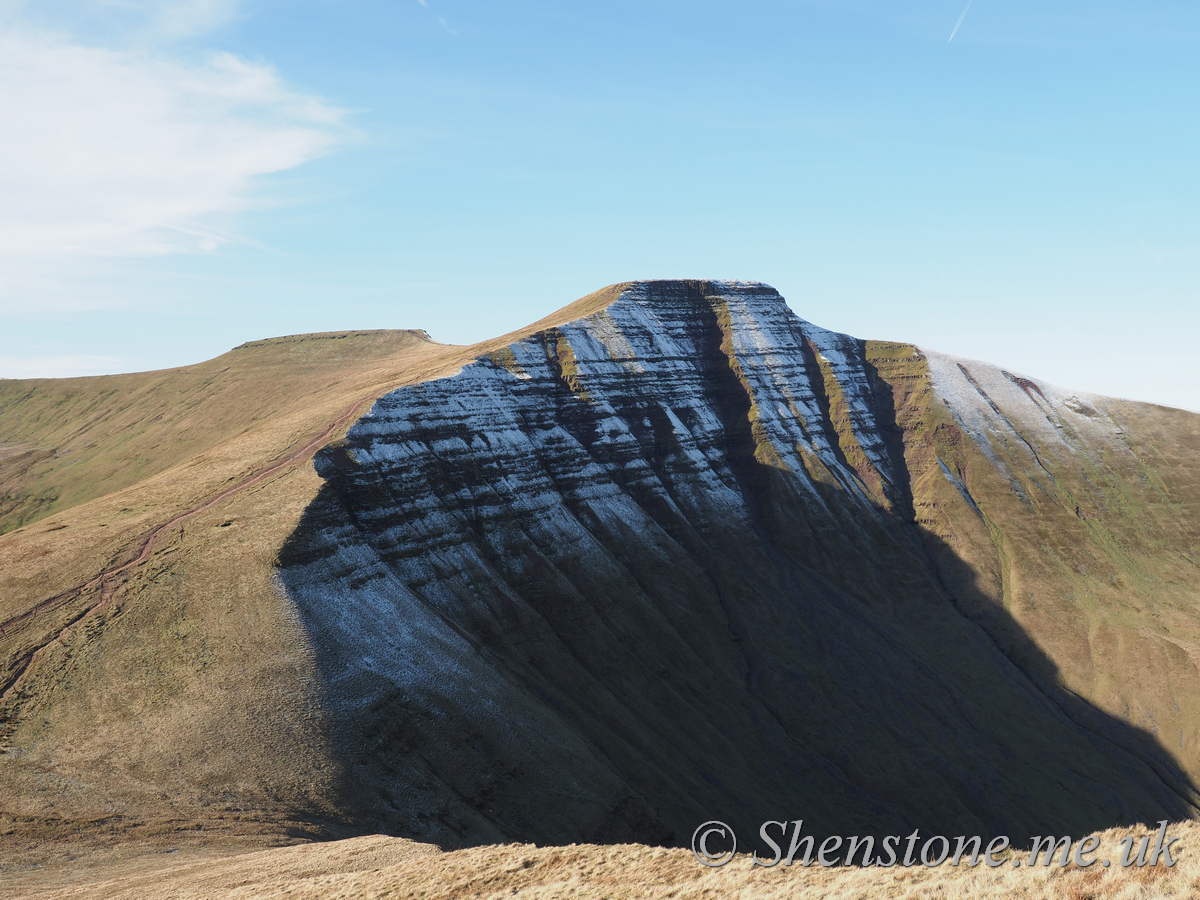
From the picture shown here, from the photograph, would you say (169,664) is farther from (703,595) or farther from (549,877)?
(703,595)

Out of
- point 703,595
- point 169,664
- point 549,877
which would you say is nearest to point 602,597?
point 703,595

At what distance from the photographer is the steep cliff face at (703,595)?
5922cm

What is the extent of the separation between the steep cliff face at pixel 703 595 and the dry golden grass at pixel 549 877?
1236 cm

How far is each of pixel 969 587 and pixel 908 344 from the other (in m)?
57.3

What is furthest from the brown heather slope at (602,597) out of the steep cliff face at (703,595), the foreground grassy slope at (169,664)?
the steep cliff face at (703,595)

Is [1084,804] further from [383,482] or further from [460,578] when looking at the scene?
[383,482]

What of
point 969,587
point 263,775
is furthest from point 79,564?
point 969,587

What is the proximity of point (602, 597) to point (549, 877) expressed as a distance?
193ft

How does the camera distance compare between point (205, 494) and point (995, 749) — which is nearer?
point (205, 494)

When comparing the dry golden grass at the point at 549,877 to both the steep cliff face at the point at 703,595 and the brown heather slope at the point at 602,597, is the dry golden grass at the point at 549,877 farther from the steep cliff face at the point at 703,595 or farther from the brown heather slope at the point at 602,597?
the steep cliff face at the point at 703,595

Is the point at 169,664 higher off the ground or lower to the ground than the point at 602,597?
higher

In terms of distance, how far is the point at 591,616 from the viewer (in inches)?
3250

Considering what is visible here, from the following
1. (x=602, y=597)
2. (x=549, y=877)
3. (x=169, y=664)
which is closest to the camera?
(x=549, y=877)

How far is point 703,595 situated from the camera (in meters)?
96.3
